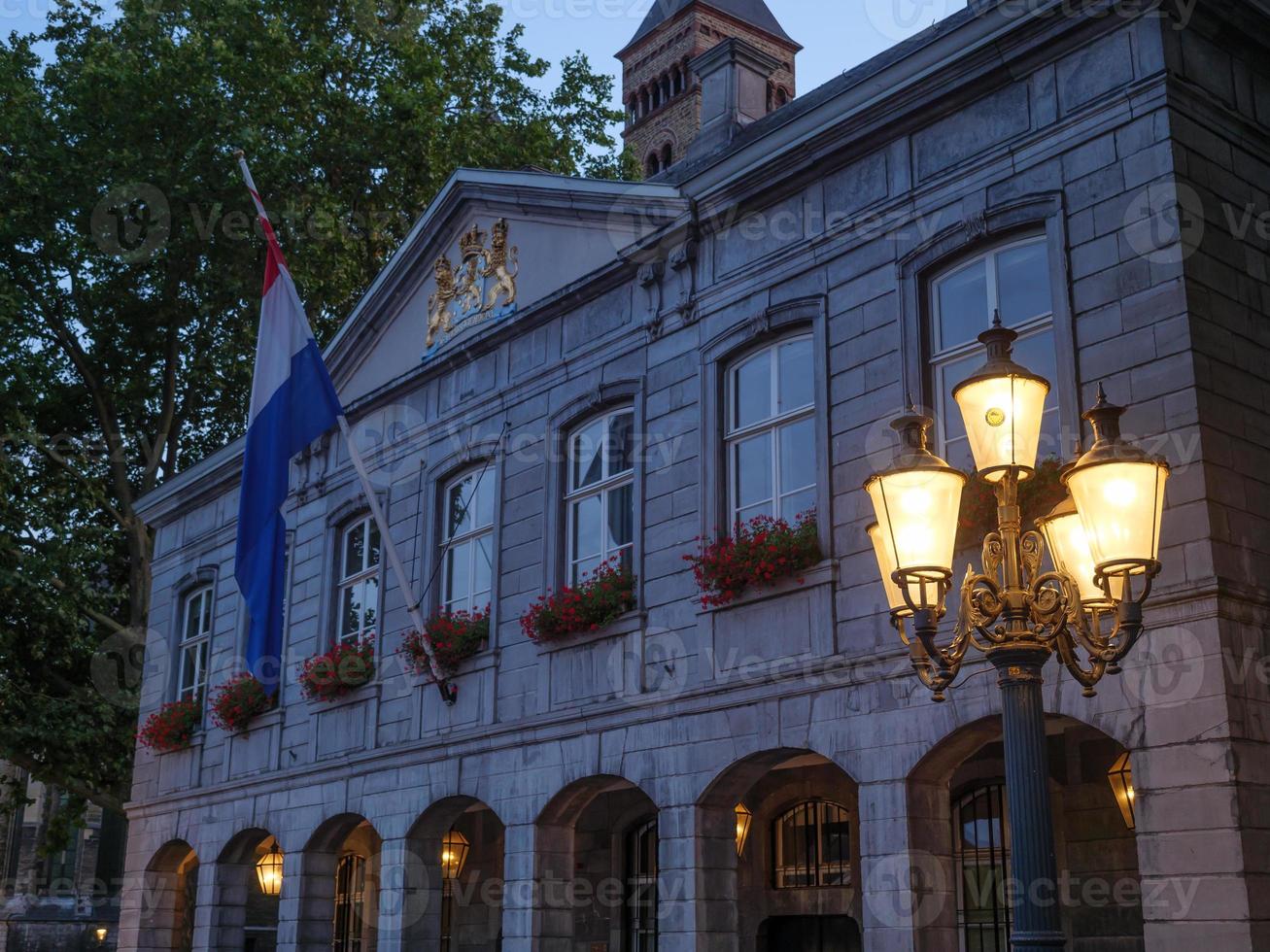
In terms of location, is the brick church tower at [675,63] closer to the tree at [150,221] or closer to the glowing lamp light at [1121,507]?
the tree at [150,221]

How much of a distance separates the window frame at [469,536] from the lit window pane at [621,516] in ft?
5.45

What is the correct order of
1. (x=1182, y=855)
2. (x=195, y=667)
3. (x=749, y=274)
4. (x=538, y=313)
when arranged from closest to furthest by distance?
(x=1182, y=855) < (x=749, y=274) < (x=538, y=313) < (x=195, y=667)

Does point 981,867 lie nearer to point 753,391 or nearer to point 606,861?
point 753,391

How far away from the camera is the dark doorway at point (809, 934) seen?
13.8 metres

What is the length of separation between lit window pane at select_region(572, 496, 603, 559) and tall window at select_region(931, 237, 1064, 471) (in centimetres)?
407

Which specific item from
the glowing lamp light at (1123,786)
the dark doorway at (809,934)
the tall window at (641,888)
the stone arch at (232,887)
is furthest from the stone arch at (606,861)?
the glowing lamp light at (1123,786)

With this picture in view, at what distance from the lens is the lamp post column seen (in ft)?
18.7

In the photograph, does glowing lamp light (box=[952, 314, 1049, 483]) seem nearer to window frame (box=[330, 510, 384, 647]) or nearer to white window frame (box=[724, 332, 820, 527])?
white window frame (box=[724, 332, 820, 527])

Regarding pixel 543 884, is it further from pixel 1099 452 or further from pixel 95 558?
pixel 95 558

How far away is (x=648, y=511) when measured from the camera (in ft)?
44.5

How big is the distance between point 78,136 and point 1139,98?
20008mm

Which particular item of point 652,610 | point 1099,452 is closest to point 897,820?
point 652,610

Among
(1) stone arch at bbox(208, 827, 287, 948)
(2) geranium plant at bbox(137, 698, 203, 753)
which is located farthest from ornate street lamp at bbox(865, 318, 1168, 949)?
(2) geranium plant at bbox(137, 698, 203, 753)

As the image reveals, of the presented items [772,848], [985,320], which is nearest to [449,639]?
[772,848]
